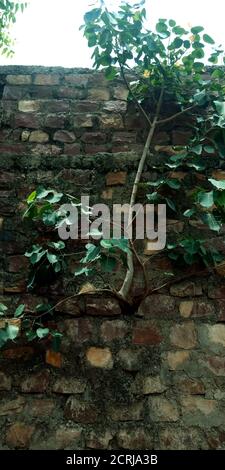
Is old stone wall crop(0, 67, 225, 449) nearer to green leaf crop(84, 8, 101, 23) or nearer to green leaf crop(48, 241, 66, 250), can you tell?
green leaf crop(48, 241, 66, 250)

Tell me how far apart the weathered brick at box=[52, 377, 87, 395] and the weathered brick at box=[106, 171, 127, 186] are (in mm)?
870

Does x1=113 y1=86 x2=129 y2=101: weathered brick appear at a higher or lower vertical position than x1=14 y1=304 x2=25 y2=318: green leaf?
higher

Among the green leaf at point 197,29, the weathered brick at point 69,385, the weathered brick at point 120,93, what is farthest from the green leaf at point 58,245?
the green leaf at point 197,29

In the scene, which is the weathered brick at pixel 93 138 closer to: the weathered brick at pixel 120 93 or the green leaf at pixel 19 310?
the weathered brick at pixel 120 93

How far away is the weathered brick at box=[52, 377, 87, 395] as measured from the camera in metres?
1.62

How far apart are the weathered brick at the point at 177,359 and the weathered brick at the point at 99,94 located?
126 centimetres

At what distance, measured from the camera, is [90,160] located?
78.5 inches

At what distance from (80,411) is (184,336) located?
1.64ft

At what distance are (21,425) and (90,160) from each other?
3.80ft

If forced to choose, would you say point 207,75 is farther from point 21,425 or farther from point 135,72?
point 21,425

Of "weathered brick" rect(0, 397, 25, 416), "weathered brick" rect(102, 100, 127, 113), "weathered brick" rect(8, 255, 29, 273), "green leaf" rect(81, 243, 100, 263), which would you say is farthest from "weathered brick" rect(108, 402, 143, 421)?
"weathered brick" rect(102, 100, 127, 113)

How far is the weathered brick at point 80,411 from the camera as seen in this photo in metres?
1.58
